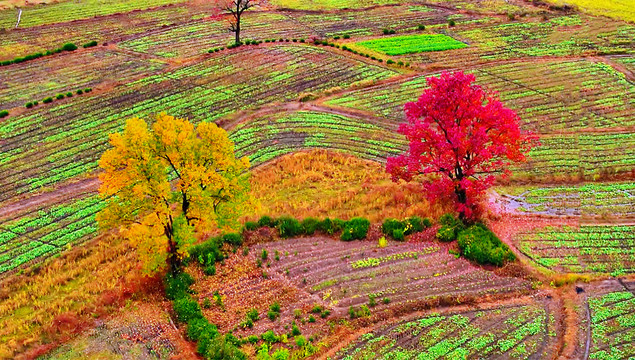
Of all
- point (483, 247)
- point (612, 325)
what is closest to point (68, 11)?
point (483, 247)

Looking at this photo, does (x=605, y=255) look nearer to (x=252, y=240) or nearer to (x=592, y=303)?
(x=592, y=303)

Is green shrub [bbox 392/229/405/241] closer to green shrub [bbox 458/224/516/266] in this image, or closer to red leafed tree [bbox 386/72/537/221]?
red leafed tree [bbox 386/72/537/221]

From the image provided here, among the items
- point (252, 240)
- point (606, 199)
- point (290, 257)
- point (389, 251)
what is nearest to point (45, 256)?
point (252, 240)

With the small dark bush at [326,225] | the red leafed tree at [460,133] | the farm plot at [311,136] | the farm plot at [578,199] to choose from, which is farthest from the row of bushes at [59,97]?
the farm plot at [578,199]

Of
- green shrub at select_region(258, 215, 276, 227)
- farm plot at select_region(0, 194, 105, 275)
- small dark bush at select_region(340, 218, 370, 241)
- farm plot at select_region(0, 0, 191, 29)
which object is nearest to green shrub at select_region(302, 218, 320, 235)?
small dark bush at select_region(340, 218, 370, 241)

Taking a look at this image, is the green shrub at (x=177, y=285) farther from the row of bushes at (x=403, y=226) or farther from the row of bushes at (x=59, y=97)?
the row of bushes at (x=59, y=97)

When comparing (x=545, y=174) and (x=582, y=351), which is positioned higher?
(x=545, y=174)
